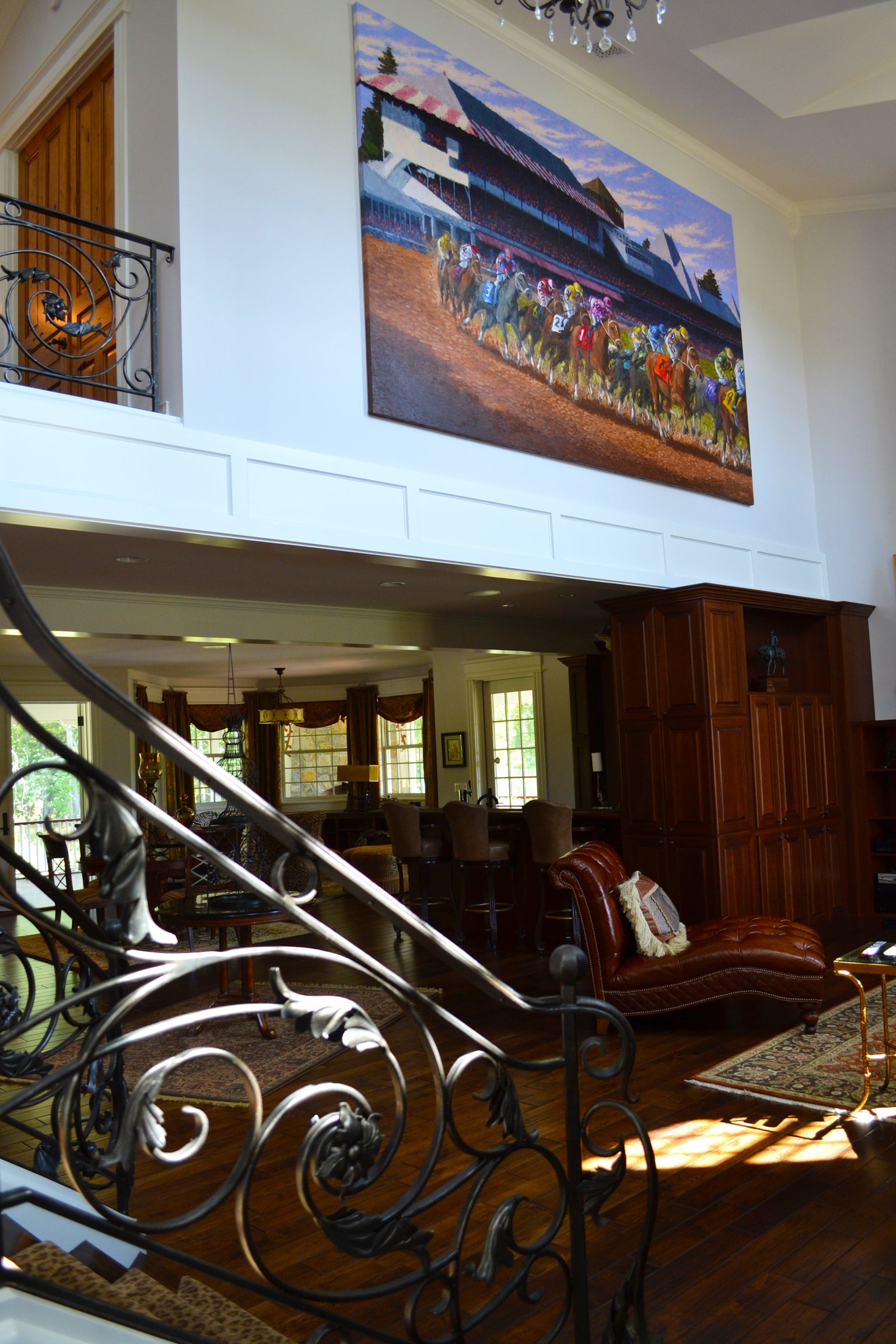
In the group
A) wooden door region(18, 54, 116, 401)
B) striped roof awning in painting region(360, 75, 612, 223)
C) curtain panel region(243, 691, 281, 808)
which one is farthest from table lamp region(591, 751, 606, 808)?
curtain panel region(243, 691, 281, 808)

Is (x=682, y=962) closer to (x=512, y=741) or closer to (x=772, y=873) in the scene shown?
(x=772, y=873)

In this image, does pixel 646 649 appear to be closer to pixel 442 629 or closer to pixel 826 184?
pixel 442 629

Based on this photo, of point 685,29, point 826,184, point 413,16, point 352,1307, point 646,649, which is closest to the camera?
point 352,1307

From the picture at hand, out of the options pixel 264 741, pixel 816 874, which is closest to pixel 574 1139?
pixel 816 874

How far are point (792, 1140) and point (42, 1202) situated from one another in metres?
3.44

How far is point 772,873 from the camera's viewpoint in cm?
798

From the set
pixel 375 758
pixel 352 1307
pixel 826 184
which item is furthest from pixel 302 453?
pixel 375 758

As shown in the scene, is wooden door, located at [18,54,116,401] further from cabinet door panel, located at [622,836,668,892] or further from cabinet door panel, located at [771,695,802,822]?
cabinet door panel, located at [771,695,802,822]

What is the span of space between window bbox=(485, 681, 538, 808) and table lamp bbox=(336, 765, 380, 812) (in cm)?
271

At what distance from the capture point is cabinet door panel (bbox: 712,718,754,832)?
739cm

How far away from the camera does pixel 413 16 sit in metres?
6.29

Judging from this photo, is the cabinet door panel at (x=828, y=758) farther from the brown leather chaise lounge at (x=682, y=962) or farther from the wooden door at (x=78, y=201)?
the wooden door at (x=78, y=201)

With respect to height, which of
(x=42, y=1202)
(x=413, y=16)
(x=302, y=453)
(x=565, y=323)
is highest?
(x=413, y=16)

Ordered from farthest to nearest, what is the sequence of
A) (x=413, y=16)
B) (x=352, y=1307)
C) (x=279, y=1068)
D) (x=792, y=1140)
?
(x=413, y=16)
(x=279, y=1068)
(x=792, y=1140)
(x=352, y=1307)
